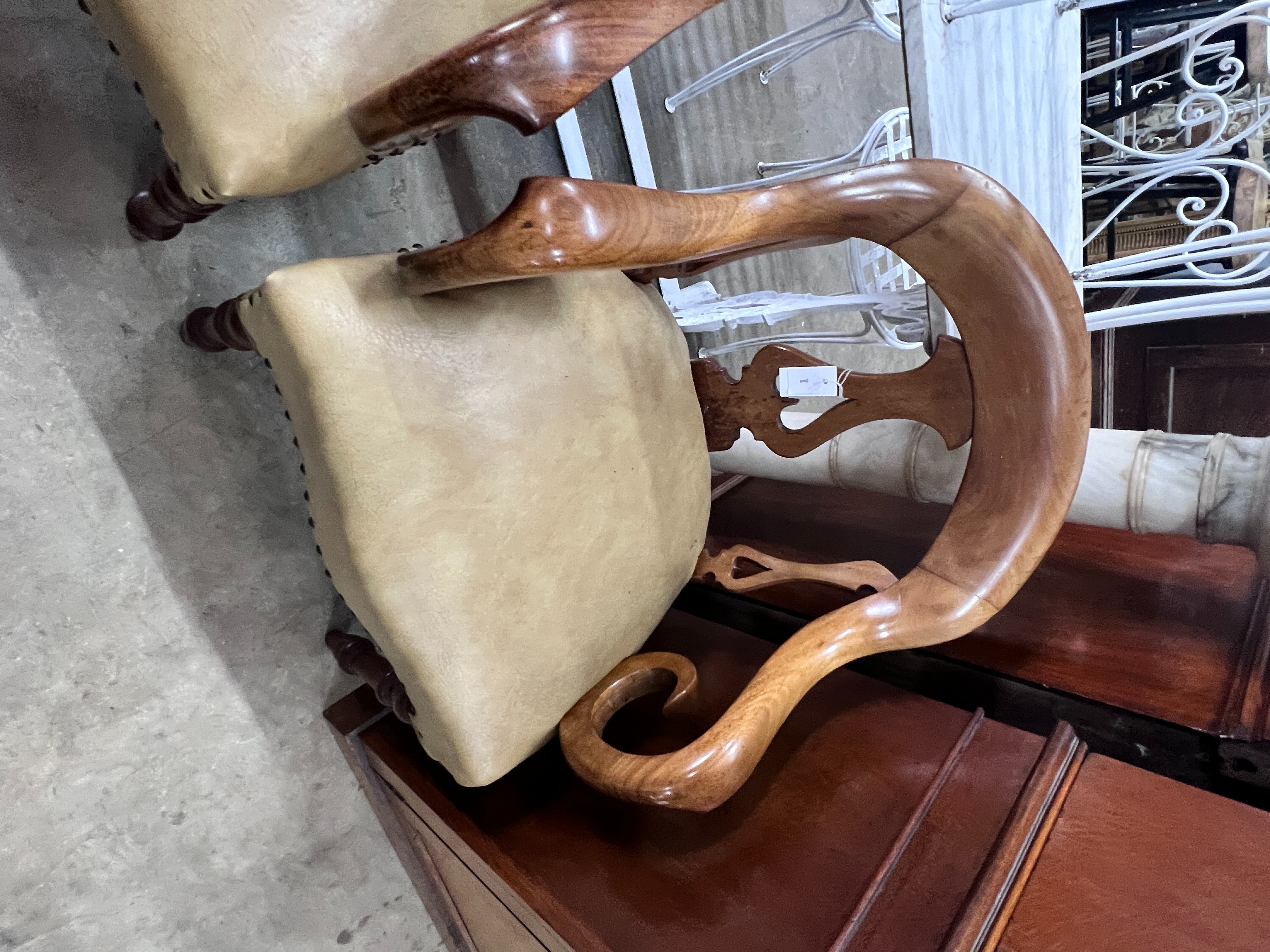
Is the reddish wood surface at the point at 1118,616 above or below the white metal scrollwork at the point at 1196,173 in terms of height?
below

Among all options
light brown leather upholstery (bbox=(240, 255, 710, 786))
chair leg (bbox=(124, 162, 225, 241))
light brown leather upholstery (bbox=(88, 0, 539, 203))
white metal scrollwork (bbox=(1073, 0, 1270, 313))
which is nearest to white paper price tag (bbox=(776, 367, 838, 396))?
light brown leather upholstery (bbox=(240, 255, 710, 786))

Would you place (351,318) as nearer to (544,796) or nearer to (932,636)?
(544,796)

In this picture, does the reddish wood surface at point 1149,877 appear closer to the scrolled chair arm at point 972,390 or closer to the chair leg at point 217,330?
the scrolled chair arm at point 972,390

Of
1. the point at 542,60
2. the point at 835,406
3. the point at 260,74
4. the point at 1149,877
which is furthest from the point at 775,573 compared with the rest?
the point at 260,74

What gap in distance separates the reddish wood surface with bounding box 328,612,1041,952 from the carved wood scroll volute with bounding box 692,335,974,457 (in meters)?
0.32

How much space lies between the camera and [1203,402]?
2.32 metres

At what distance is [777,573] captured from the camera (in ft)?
3.09

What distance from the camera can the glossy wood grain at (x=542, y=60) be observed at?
0.48 metres

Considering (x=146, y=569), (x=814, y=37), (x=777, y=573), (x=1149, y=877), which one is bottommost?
(x=1149, y=877)

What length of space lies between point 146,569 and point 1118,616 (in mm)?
1228

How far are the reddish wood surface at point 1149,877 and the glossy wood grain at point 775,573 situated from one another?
289mm

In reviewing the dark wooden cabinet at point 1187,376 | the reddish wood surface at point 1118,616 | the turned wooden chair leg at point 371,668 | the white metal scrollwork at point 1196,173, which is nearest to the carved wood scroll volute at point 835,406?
the reddish wood surface at point 1118,616

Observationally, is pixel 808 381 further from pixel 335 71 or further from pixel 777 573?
pixel 335 71

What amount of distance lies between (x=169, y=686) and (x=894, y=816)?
36.1 inches
